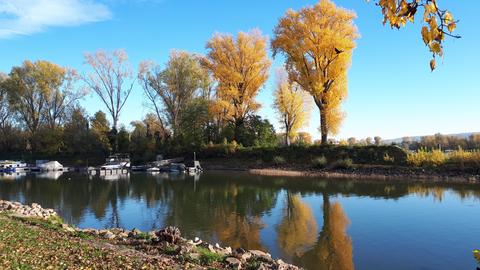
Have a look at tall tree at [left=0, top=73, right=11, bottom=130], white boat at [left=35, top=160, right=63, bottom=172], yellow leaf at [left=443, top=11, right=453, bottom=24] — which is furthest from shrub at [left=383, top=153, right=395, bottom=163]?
tall tree at [left=0, top=73, right=11, bottom=130]

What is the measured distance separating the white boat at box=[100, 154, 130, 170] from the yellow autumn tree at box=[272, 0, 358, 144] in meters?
24.0

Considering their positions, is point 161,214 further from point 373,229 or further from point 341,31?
point 341,31

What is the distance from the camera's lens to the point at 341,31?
40.0 m

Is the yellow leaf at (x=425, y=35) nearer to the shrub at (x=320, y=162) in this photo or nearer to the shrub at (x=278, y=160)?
the shrub at (x=320, y=162)

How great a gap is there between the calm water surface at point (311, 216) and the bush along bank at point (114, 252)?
274cm

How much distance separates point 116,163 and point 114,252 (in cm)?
4394

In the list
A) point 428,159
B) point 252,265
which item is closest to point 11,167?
point 428,159

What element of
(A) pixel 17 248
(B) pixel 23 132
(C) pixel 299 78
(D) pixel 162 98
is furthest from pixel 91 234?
(B) pixel 23 132

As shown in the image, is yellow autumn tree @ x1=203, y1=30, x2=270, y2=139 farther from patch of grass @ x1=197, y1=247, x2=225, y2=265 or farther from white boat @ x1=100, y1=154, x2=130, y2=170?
patch of grass @ x1=197, y1=247, x2=225, y2=265

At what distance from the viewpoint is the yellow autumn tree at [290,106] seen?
5338 centimetres

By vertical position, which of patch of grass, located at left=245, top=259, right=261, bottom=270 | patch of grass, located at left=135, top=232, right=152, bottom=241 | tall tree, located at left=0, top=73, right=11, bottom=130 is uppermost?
tall tree, located at left=0, top=73, right=11, bottom=130

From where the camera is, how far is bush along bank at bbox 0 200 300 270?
811 centimetres

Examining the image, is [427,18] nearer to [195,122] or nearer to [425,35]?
[425,35]

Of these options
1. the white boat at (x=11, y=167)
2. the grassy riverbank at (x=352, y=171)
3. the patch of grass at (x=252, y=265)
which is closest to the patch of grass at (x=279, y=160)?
the grassy riverbank at (x=352, y=171)
